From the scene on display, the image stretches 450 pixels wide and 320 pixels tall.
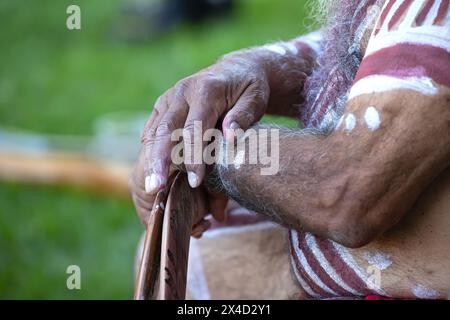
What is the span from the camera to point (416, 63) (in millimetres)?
1396

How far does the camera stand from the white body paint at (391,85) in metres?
1.37

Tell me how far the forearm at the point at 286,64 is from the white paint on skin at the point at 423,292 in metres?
0.71

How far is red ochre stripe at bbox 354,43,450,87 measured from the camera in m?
1.38

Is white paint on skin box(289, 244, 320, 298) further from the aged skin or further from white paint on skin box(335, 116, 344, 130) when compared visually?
white paint on skin box(335, 116, 344, 130)

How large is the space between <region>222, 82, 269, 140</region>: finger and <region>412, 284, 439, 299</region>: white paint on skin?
0.53m

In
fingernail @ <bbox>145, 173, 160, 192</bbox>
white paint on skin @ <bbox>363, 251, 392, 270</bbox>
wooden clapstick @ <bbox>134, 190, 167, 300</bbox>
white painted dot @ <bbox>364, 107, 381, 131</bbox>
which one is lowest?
white paint on skin @ <bbox>363, 251, 392, 270</bbox>

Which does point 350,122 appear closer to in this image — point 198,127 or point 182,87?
point 198,127

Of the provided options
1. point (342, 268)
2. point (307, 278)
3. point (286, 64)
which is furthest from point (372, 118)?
point (286, 64)

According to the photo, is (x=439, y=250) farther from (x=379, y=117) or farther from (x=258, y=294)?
(x=258, y=294)

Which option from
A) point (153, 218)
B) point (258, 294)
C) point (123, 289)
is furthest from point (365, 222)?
point (123, 289)

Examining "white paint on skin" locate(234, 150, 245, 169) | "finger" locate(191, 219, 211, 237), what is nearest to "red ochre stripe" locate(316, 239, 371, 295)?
"white paint on skin" locate(234, 150, 245, 169)

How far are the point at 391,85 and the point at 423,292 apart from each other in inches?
19.6

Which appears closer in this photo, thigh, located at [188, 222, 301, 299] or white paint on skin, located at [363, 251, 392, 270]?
white paint on skin, located at [363, 251, 392, 270]

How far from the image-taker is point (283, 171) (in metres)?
1.55
